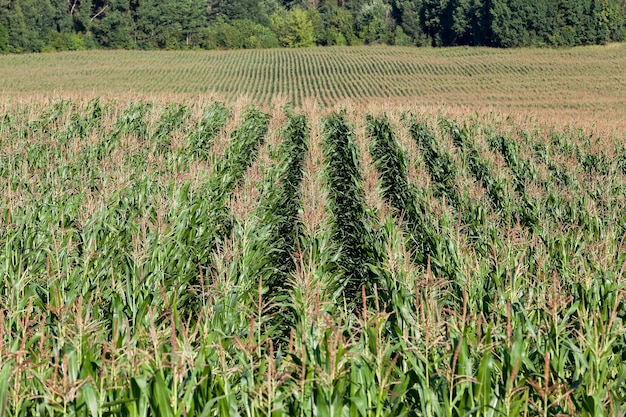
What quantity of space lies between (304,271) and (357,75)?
5825 centimetres

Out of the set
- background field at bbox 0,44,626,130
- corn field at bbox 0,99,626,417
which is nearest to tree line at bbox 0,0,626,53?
background field at bbox 0,44,626,130

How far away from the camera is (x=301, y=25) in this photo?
3952 inches

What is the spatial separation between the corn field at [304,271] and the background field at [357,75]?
26.5 m

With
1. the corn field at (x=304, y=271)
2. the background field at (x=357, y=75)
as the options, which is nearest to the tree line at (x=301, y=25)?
the background field at (x=357, y=75)

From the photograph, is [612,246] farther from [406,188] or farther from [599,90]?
[599,90]

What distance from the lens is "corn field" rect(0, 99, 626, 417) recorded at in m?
4.18

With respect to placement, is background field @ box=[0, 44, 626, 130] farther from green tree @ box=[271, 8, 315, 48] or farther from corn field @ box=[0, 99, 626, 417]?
corn field @ box=[0, 99, 626, 417]

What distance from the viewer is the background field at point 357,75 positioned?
4934 cm

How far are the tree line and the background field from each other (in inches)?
228

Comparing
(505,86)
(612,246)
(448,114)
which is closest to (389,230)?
(612,246)

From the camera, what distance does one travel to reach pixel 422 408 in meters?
4.17

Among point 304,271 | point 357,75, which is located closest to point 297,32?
point 357,75

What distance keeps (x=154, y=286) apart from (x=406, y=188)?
677 centimetres

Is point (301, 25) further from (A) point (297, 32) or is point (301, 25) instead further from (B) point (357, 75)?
(B) point (357, 75)
